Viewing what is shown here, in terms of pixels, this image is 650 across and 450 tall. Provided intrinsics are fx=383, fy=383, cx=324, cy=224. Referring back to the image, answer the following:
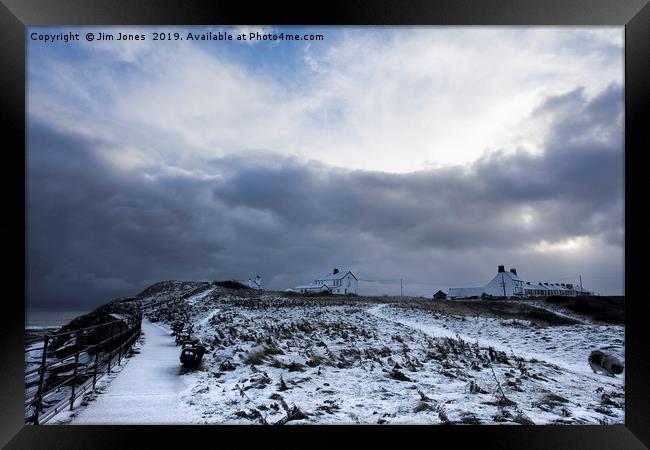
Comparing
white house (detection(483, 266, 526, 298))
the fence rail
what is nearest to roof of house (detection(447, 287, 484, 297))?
white house (detection(483, 266, 526, 298))

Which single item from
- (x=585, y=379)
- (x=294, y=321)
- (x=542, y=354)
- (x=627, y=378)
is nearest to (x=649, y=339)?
(x=627, y=378)

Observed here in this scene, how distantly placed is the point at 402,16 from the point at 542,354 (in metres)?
11.8

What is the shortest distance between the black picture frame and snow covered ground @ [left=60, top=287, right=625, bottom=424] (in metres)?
0.53

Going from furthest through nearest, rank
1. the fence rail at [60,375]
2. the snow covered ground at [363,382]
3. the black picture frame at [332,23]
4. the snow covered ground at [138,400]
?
the snow covered ground at [363,382], the snow covered ground at [138,400], the black picture frame at [332,23], the fence rail at [60,375]

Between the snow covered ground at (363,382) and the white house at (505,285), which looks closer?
the snow covered ground at (363,382)

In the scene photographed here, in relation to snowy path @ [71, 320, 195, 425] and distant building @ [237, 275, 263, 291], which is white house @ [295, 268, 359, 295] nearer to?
distant building @ [237, 275, 263, 291]

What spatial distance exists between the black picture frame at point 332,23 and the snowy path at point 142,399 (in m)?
0.30

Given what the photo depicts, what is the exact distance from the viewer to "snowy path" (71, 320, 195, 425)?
5.95 metres

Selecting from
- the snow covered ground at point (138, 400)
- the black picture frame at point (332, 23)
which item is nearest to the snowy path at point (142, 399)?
the snow covered ground at point (138, 400)

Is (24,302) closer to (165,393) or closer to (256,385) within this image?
(165,393)

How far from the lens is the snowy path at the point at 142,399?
5953mm

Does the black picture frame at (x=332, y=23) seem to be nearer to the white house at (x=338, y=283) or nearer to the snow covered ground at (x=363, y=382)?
the snow covered ground at (x=363, y=382)

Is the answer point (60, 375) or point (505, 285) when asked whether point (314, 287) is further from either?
point (60, 375)

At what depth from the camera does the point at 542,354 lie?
1263 centimetres
